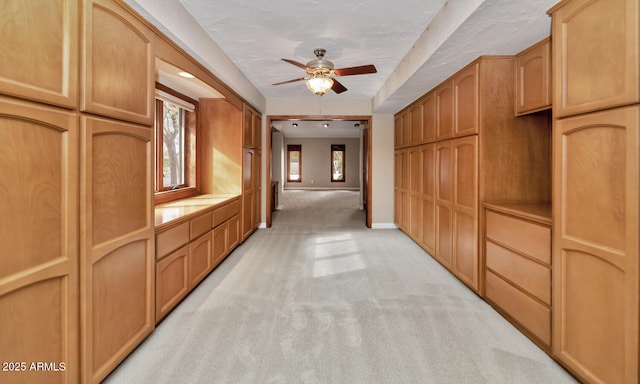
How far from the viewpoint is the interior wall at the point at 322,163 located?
14930 mm

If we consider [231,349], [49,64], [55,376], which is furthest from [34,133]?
[231,349]

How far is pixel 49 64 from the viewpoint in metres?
1.29

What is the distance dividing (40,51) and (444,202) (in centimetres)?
358

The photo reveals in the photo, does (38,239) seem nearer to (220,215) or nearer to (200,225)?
(200,225)

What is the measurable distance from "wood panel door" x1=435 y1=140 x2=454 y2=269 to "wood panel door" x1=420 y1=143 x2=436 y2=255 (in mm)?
118

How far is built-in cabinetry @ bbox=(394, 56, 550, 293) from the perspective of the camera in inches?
108

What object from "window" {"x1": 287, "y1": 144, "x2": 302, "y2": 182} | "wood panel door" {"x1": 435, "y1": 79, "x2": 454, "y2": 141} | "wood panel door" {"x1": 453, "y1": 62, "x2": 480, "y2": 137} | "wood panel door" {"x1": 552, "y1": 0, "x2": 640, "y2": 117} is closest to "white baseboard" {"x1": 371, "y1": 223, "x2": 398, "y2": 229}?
"wood panel door" {"x1": 435, "y1": 79, "x2": 454, "y2": 141}

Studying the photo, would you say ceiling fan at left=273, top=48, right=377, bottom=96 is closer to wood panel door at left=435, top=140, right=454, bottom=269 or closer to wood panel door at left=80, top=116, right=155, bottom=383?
wood panel door at left=435, top=140, right=454, bottom=269

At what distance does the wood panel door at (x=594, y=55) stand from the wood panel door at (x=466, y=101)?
3.22 feet

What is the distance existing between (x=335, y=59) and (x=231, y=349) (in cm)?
315

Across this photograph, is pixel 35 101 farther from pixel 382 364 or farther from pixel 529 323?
pixel 529 323

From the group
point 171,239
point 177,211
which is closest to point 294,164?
point 177,211

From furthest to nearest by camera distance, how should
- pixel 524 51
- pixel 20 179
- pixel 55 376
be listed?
pixel 524 51
pixel 55 376
pixel 20 179

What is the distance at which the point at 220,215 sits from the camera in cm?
363
